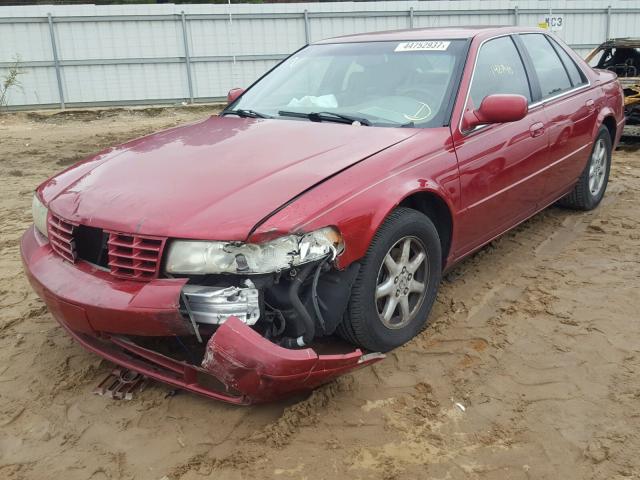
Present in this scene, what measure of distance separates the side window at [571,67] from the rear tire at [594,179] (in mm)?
513

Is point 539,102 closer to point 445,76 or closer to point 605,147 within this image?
point 445,76

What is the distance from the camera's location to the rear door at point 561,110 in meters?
4.27

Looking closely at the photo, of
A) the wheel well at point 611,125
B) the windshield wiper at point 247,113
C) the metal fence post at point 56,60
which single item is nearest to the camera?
the windshield wiper at point 247,113

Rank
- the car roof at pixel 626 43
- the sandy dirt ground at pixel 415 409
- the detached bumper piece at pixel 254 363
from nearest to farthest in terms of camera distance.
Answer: the detached bumper piece at pixel 254 363, the sandy dirt ground at pixel 415 409, the car roof at pixel 626 43

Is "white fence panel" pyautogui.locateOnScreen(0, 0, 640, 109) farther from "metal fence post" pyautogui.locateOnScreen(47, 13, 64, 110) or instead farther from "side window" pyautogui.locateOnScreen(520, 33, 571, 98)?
"side window" pyautogui.locateOnScreen(520, 33, 571, 98)

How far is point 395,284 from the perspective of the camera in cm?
300

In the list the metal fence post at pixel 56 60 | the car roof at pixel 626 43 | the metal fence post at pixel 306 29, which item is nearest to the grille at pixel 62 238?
the car roof at pixel 626 43

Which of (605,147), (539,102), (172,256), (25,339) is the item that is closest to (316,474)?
(172,256)

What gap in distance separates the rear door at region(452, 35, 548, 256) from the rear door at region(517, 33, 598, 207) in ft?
0.55

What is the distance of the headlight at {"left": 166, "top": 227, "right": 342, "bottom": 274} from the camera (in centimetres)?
237

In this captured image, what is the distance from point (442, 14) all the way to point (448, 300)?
14.0m

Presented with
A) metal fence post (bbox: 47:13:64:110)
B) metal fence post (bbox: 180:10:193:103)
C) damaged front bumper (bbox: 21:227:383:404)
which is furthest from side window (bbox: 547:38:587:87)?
metal fence post (bbox: 47:13:64:110)

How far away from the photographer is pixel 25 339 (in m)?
3.37

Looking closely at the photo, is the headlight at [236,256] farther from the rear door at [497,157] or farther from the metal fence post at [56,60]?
the metal fence post at [56,60]
